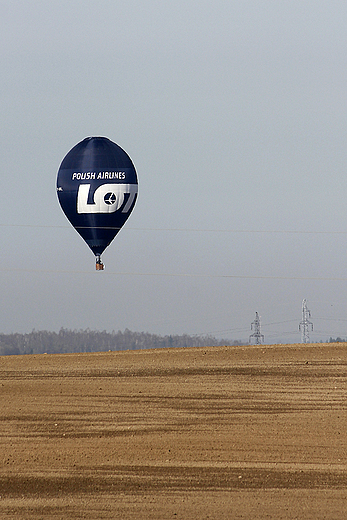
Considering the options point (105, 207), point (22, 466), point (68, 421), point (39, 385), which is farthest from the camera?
point (105, 207)

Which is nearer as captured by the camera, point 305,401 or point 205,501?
point 205,501

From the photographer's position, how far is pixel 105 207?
35.6m

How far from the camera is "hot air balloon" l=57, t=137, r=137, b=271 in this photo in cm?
3534

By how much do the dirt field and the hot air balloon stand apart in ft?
24.9

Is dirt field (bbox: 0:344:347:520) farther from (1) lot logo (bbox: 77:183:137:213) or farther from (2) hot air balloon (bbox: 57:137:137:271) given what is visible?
(1) lot logo (bbox: 77:183:137:213)

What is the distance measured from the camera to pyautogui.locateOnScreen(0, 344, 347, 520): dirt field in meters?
17.0

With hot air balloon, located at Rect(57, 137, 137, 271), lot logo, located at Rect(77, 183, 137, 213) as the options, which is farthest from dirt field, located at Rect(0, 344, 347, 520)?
lot logo, located at Rect(77, 183, 137, 213)

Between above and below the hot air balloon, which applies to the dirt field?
below

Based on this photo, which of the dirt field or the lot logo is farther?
the lot logo

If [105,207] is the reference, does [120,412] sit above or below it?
below

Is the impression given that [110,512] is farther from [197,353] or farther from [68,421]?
[197,353]

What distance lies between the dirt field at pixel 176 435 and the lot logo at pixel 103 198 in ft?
25.2

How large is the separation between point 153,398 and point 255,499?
24.2 feet

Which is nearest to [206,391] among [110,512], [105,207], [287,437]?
[287,437]
